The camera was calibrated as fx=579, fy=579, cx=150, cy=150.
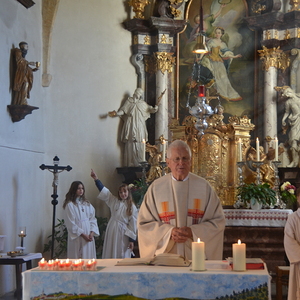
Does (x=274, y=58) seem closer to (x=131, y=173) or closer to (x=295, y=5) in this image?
(x=295, y=5)

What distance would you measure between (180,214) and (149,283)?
4.81 feet

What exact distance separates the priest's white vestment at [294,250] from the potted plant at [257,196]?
2.91 meters

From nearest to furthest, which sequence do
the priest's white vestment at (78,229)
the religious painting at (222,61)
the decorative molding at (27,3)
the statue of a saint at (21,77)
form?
the priest's white vestment at (78,229), the statue of a saint at (21,77), the decorative molding at (27,3), the religious painting at (222,61)

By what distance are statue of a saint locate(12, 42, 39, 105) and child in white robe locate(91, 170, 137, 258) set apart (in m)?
2.00

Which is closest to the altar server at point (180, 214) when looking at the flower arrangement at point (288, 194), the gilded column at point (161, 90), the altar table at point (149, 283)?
the altar table at point (149, 283)

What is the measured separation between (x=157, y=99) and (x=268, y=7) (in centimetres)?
→ 300

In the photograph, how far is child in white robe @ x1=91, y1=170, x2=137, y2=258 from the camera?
8672mm

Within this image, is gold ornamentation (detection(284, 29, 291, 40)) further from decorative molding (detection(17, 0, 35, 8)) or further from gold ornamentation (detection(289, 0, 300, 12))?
decorative molding (detection(17, 0, 35, 8))

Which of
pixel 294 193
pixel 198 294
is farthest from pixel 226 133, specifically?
pixel 198 294

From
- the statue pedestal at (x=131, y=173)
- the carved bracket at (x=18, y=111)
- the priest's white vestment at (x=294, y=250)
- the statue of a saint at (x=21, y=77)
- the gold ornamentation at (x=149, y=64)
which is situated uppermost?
the gold ornamentation at (x=149, y=64)

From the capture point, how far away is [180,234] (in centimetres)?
434

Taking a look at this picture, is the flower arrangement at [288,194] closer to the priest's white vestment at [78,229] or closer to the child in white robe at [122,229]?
the child in white robe at [122,229]

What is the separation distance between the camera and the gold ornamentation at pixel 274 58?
11.8 meters

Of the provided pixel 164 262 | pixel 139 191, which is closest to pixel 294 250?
pixel 164 262
